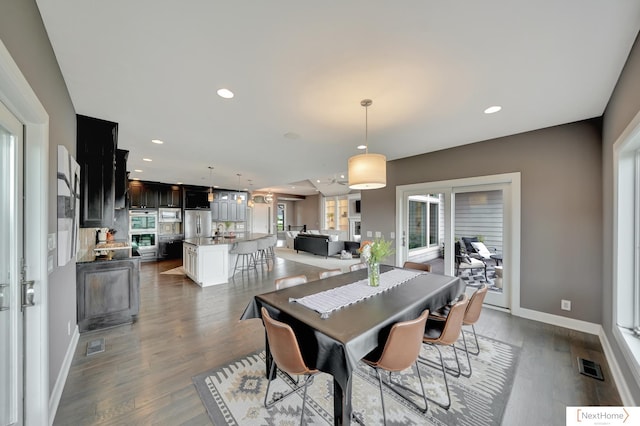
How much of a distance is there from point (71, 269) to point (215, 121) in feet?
7.28

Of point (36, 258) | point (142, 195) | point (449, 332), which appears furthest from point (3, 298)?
point (142, 195)

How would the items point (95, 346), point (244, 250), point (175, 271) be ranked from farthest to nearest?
point (175, 271), point (244, 250), point (95, 346)

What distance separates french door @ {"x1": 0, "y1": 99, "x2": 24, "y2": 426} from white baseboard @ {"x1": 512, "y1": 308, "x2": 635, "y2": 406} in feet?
12.8

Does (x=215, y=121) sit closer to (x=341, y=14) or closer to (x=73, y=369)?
(x=341, y=14)

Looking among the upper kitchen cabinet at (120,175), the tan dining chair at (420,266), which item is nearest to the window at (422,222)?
the tan dining chair at (420,266)

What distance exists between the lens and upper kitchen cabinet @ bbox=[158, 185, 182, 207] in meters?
7.78

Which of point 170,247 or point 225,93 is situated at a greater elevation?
point 225,93

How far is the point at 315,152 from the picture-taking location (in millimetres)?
4238

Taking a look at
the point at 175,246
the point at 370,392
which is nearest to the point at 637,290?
the point at 370,392

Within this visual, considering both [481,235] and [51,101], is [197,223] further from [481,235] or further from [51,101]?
[481,235]

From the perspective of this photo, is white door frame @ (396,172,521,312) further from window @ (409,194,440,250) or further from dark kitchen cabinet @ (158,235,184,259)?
dark kitchen cabinet @ (158,235,184,259)

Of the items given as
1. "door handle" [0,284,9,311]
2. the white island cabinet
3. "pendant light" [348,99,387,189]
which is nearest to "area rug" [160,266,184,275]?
the white island cabinet

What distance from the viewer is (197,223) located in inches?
328

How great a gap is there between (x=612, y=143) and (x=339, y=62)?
2.78 m
